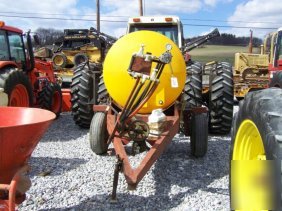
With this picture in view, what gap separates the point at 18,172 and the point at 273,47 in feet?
24.2

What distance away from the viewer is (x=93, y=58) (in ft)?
51.8

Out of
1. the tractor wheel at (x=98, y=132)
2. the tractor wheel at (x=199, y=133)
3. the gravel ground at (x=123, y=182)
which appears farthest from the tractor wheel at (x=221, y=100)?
the tractor wheel at (x=98, y=132)

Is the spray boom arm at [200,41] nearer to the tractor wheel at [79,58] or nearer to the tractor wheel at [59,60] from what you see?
the tractor wheel at [79,58]

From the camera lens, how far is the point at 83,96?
6.90 meters

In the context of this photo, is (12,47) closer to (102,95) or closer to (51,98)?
(51,98)

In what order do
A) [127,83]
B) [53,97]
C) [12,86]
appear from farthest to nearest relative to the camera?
[53,97], [12,86], [127,83]

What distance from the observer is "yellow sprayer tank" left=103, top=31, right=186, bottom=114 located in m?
4.39

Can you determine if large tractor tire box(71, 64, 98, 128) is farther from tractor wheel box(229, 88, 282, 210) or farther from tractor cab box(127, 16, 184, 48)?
tractor wheel box(229, 88, 282, 210)

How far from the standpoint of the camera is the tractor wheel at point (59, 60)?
1546 cm

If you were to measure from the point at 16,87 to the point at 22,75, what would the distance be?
218mm

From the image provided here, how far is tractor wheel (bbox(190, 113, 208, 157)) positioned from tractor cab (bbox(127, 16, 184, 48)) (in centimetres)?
264

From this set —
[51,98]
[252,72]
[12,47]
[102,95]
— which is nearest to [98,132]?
[102,95]

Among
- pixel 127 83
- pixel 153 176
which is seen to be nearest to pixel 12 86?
Result: pixel 127 83

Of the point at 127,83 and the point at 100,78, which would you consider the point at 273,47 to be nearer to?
the point at 100,78
